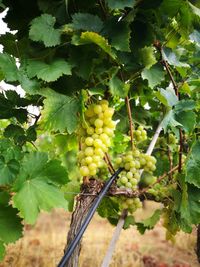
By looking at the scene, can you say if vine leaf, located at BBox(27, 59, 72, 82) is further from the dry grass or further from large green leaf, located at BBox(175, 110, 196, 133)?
the dry grass

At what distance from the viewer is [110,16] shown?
1374 mm

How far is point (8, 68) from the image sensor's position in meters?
1.21

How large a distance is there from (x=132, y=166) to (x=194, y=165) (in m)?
0.25

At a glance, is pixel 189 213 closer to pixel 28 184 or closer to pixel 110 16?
pixel 28 184

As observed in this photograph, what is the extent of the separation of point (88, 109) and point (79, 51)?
0.21m

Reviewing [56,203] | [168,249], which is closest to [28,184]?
[56,203]

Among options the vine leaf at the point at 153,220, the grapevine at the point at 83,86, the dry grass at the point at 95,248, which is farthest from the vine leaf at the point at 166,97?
the dry grass at the point at 95,248

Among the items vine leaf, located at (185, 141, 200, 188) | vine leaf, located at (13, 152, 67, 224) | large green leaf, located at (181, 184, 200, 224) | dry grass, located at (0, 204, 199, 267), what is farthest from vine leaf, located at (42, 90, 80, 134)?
dry grass, located at (0, 204, 199, 267)

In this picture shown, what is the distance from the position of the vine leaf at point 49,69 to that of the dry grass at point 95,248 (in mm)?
3205

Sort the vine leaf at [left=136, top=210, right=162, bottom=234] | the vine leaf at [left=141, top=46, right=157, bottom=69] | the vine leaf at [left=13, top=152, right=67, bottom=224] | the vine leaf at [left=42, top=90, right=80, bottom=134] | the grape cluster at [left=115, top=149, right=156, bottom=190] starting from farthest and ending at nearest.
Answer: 1. the vine leaf at [left=136, top=210, right=162, bottom=234]
2. the grape cluster at [left=115, top=149, right=156, bottom=190]
3. the vine leaf at [left=141, top=46, right=157, bottom=69]
4. the vine leaf at [left=42, top=90, right=80, bottom=134]
5. the vine leaf at [left=13, top=152, right=67, bottom=224]

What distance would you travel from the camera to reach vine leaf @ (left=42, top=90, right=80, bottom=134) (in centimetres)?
126

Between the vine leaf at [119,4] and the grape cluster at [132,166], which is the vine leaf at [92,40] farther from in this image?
the grape cluster at [132,166]

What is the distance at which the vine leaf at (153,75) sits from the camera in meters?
1.41

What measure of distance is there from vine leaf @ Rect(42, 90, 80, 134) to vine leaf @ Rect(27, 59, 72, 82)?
2.6 inches
